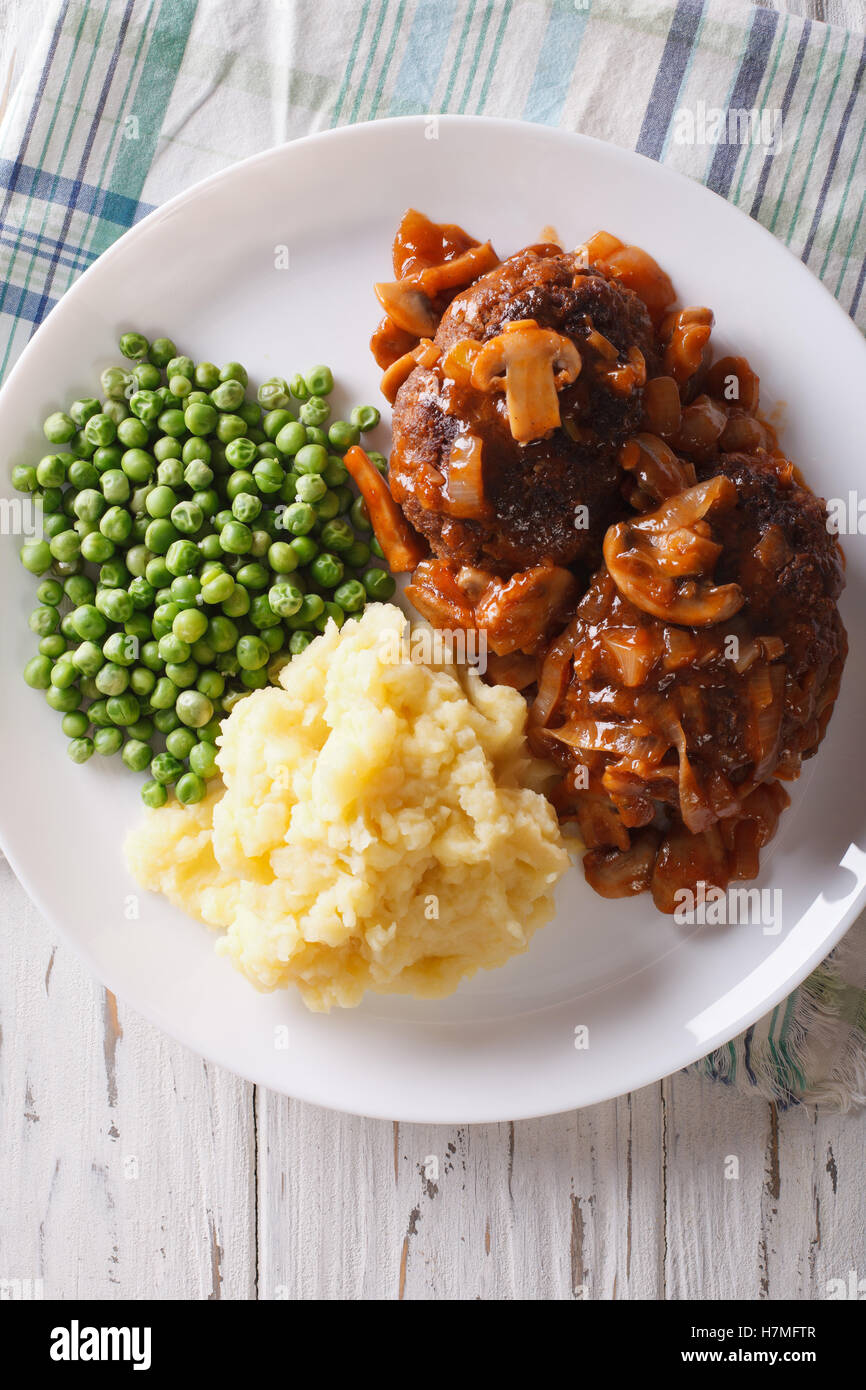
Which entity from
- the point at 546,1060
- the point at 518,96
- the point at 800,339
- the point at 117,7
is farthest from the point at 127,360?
the point at 546,1060

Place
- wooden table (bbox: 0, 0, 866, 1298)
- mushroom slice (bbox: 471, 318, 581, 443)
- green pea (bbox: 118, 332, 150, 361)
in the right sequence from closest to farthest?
mushroom slice (bbox: 471, 318, 581, 443), green pea (bbox: 118, 332, 150, 361), wooden table (bbox: 0, 0, 866, 1298)

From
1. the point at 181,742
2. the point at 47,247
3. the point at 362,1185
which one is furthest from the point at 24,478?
the point at 362,1185

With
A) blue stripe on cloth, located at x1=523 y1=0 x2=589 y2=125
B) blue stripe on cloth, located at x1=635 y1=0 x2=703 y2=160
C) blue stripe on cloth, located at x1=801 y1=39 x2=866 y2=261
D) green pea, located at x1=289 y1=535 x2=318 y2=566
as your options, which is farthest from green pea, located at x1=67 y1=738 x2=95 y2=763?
blue stripe on cloth, located at x1=801 y1=39 x2=866 y2=261

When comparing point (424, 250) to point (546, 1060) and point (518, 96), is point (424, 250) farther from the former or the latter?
point (546, 1060)

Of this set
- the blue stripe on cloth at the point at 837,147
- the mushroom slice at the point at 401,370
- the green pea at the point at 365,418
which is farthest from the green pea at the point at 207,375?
the blue stripe on cloth at the point at 837,147

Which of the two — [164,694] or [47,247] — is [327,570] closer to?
[164,694]

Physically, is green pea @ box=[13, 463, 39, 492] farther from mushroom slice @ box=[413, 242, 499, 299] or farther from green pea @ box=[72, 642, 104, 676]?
mushroom slice @ box=[413, 242, 499, 299]

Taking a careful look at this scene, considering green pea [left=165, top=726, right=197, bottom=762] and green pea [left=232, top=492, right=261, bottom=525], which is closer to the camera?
green pea [left=232, top=492, right=261, bottom=525]
